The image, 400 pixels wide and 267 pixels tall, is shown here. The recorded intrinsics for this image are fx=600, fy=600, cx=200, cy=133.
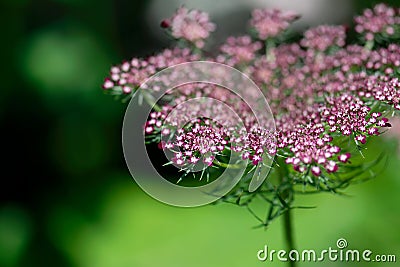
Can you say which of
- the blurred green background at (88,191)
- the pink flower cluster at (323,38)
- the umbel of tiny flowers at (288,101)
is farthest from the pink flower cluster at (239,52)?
the blurred green background at (88,191)

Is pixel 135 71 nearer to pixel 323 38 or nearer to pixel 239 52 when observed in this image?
pixel 239 52

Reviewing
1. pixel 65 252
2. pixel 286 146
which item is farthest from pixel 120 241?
pixel 286 146

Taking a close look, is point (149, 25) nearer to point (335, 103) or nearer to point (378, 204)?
point (378, 204)

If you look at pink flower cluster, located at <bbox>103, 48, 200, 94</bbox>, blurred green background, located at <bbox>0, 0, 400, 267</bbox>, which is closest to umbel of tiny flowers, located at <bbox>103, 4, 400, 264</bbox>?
pink flower cluster, located at <bbox>103, 48, 200, 94</bbox>

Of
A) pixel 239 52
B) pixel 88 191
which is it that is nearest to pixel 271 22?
pixel 239 52

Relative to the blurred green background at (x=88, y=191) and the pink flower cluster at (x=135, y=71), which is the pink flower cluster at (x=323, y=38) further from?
the blurred green background at (x=88, y=191)

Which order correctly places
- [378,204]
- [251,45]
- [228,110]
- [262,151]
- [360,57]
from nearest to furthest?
[262,151]
[228,110]
[360,57]
[251,45]
[378,204]
